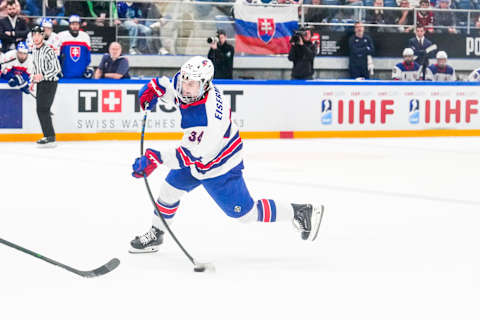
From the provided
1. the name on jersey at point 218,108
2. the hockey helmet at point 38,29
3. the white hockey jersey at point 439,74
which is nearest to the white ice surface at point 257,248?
the name on jersey at point 218,108

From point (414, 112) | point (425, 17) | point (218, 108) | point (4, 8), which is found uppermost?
point (425, 17)

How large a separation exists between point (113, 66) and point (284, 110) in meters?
2.60

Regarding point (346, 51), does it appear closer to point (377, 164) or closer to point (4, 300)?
point (377, 164)

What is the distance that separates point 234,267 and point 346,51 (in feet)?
35.6

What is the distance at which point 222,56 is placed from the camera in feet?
42.6

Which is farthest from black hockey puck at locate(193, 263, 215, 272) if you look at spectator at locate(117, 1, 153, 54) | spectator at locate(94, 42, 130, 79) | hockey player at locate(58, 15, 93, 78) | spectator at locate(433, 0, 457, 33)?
spectator at locate(433, 0, 457, 33)

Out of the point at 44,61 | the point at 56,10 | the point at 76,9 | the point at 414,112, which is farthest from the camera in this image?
the point at 414,112

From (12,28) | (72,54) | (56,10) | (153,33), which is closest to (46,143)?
(72,54)

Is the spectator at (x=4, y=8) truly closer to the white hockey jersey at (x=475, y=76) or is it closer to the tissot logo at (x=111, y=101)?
the tissot logo at (x=111, y=101)

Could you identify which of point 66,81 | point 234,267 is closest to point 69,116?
point 66,81

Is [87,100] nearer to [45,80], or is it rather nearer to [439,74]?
[45,80]

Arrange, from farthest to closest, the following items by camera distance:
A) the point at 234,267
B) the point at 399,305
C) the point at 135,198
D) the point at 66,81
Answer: the point at 66,81, the point at 135,198, the point at 234,267, the point at 399,305

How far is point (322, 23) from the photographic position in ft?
48.0

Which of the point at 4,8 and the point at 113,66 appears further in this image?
the point at 113,66
